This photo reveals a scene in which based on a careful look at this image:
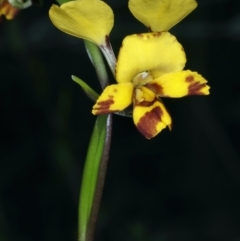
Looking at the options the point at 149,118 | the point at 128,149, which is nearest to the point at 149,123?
the point at 149,118

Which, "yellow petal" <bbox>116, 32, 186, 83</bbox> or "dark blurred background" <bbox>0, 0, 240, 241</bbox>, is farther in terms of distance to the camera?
"dark blurred background" <bbox>0, 0, 240, 241</bbox>

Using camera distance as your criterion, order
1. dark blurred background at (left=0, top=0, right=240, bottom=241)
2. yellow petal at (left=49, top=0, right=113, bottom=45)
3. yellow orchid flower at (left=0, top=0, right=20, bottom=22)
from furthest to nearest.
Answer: dark blurred background at (left=0, top=0, right=240, bottom=241)
yellow orchid flower at (left=0, top=0, right=20, bottom=22)
yellow petal at (left=49, top=0, right=113, bottom=45)

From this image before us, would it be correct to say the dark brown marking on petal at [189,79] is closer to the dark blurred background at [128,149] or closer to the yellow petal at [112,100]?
the yellow petal at [112,100]

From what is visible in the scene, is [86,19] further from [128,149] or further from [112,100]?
[128,149]

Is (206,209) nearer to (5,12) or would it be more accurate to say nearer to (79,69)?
(79,69)

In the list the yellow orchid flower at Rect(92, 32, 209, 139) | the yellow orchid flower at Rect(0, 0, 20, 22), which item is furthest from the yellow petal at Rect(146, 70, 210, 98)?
the yellow orchid flower at Rect(0, 0, 20, 22)

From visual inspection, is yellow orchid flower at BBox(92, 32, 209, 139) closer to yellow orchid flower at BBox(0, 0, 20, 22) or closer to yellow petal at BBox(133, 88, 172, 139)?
yellow petal at BBox(133, 88, 172, 139)
